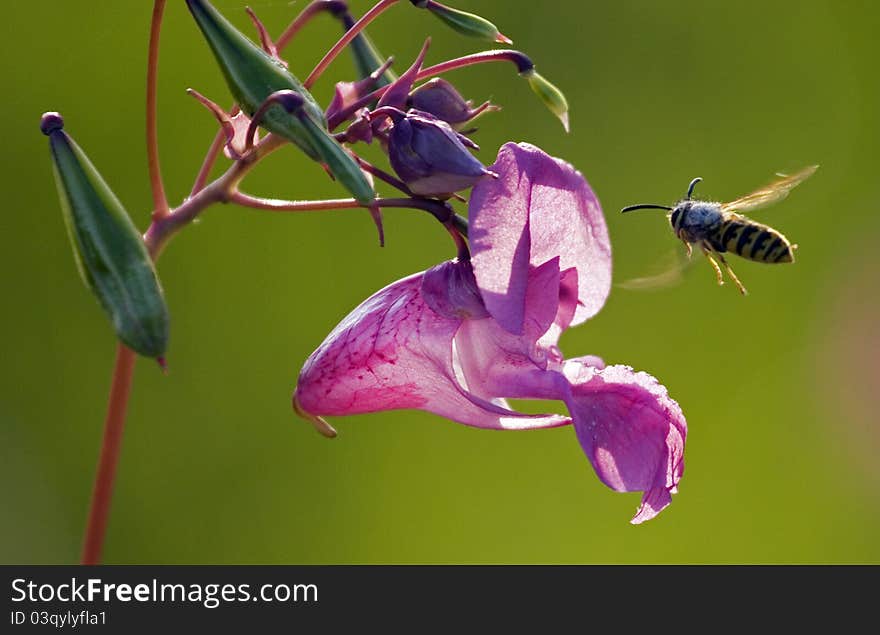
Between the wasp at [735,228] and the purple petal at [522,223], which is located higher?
the wasp at [735,228]

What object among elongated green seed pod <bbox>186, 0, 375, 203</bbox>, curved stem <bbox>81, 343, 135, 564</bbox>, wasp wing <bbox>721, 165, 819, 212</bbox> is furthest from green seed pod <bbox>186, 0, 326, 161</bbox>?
wasp wing <bbox>721, 165, 819, 212</bbox>

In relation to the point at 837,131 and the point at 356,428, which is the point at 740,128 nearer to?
the point at 837,131

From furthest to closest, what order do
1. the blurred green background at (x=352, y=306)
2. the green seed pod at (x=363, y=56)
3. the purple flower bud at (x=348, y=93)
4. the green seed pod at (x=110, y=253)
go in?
the blurred green background at (x=352, y=306) < the green seed pod at (x=363, y=56) < the purple flower bud at (x=348, y=93) < the green seed pod at (x=110, y=253)

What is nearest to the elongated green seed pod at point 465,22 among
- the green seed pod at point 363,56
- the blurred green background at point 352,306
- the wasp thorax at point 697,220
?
the green seed pod at point 363,56

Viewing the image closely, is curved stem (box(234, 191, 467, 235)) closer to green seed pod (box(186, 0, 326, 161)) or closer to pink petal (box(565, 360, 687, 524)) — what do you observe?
green seed pod (box(186, 0, 326, 161))

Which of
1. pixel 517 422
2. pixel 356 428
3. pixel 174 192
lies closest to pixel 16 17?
pixel 174 192

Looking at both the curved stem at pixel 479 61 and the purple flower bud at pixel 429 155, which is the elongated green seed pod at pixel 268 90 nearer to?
the purple flower bud at pixel 429 155

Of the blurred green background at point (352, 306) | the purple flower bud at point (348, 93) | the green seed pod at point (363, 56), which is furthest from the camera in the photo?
the blurred green background at point (352, 306)
